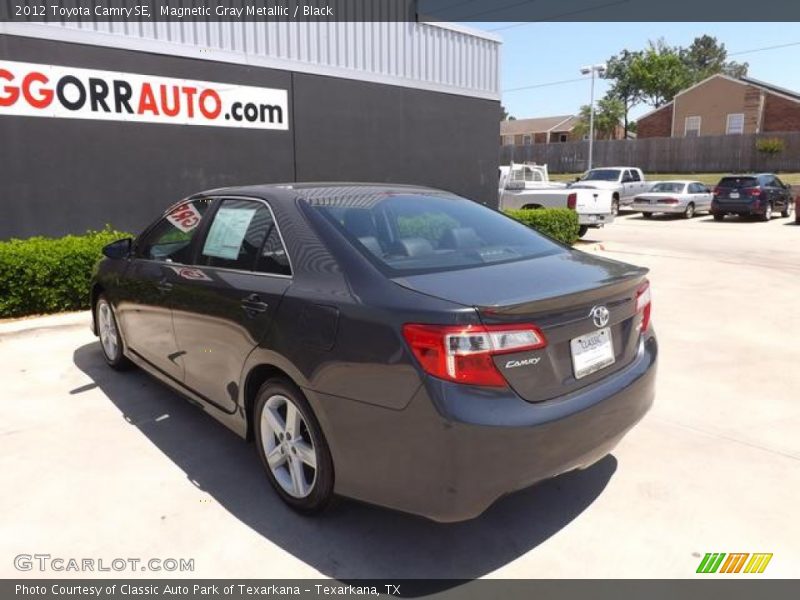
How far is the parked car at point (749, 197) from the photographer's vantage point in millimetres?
21062

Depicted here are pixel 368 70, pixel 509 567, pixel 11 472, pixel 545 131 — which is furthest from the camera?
pixel 545 131

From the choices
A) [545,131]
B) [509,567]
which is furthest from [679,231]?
[545,131]

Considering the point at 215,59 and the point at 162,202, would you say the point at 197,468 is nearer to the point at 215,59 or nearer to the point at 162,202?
the point at 162,202

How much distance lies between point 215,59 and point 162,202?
2364 millimetres

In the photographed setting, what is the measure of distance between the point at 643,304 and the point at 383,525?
1.74 meters

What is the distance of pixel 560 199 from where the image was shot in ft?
50.6

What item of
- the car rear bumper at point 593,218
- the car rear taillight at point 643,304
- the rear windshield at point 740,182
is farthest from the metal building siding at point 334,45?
the rear windshield at point 740,182

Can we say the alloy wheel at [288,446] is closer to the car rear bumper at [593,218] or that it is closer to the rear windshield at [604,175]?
the car rear bumper at [593,218]

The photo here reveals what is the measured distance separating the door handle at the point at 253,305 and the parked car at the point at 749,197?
871 inches

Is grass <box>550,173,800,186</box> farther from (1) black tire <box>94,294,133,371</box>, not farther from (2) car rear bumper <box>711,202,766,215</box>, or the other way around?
(1) black tire <box>94,294,133,371</box>

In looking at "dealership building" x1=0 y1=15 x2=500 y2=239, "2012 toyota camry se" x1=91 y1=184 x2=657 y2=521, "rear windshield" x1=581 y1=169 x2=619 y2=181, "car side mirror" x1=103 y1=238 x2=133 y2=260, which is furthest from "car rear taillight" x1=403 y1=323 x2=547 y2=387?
"rear windshield" x1=581 y1=169 x2=619 y2=181

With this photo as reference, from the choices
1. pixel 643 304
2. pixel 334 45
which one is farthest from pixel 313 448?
pixel 334 45

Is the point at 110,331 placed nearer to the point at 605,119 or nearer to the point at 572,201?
the point at 572,201

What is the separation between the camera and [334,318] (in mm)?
2682
